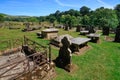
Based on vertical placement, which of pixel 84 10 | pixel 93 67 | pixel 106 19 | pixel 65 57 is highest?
pixel 84 10

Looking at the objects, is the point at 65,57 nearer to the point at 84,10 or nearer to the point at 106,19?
the point at 106,19

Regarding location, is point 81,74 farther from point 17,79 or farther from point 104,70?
point 17,79

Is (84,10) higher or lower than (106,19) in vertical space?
higher

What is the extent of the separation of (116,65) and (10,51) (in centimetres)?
1045

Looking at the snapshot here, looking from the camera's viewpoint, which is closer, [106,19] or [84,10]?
[106,19]

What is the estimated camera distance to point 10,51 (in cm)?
1457

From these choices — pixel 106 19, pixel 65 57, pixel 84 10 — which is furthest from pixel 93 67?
pixel 84 10

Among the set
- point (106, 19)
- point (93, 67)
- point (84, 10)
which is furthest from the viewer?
point (84, 10)

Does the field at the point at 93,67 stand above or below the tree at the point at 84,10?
below

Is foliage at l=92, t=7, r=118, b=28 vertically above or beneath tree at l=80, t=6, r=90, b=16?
beneath

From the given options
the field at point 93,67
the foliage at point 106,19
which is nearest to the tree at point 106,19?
the foliage at point 106,19

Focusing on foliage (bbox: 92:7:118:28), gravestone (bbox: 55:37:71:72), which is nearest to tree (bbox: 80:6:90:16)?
foliage (bbox: 92:7:118:28)

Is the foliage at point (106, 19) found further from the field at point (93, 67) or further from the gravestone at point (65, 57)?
the gravestone at point (65, 57)

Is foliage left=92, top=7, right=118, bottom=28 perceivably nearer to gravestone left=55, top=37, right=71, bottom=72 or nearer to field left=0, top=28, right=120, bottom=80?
field left=0, top=28, right=120, bottom=80
